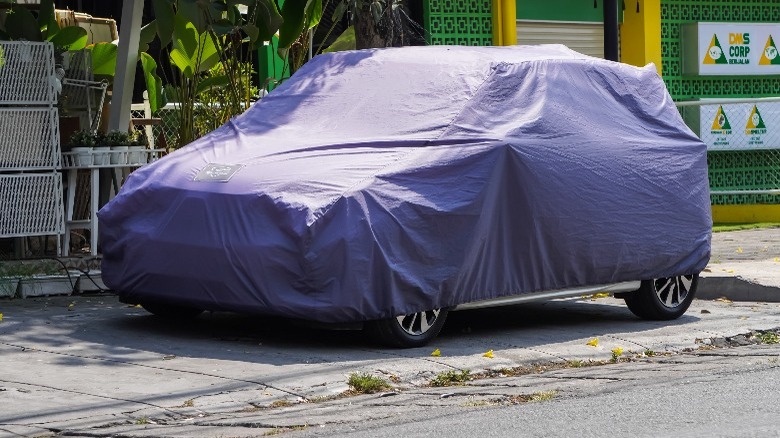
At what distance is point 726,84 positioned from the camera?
810 inches

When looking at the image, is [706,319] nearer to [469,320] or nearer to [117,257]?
[469,320]

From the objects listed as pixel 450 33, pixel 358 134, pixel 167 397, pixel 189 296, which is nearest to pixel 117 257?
pixel 189 296

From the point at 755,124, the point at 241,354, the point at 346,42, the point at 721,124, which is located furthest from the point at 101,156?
the point at 755,124

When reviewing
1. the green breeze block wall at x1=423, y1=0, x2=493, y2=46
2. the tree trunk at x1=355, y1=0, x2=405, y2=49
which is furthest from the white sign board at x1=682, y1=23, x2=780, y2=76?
the tree trunk at x1=355, y1=0, x2=405, y2=49

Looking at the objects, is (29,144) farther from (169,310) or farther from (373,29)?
(373,29)

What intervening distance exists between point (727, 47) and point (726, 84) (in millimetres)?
604

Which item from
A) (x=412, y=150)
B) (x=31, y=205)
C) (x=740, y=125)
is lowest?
(x=740, y=125)

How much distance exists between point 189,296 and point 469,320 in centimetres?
215

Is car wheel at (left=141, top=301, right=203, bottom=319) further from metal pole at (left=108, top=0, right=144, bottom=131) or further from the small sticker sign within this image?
the small sticker sign

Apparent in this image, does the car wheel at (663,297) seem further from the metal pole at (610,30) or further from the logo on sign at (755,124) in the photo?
the logo on sign at (755,124)

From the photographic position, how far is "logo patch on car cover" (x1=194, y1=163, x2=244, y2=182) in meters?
8.30

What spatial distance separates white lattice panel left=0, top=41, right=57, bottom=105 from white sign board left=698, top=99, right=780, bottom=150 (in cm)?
997

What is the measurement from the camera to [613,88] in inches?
374

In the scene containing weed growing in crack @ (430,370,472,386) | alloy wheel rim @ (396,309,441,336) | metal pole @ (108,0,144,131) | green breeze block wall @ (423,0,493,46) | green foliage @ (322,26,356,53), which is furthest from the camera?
green breeze block wall @ (423,0,493,46)
